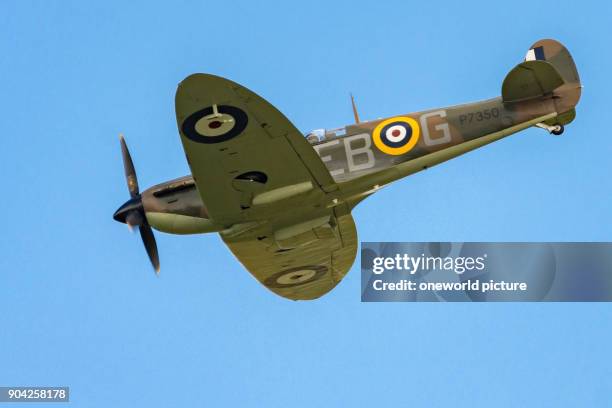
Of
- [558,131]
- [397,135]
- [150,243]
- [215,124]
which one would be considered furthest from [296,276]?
[558,131]

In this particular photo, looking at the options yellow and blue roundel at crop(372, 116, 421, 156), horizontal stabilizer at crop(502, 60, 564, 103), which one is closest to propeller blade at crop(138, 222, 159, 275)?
yellow and blue roundel at crop(372, 116, 421, 156)

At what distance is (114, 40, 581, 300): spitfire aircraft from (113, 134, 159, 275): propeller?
0.02m

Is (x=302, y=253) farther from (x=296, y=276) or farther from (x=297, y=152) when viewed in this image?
(x=297, y=152)

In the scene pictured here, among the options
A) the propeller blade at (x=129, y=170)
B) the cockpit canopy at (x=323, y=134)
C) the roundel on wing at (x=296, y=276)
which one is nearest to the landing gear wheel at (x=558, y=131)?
the cockpit canopy at (x=323, y=134)

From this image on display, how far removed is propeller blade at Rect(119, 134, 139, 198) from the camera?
52.8 feet

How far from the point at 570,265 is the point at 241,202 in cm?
783

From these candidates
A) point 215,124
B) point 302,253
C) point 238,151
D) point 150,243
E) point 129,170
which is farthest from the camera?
point 302,253

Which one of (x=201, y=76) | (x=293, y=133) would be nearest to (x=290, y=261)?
(x=293, y=133)

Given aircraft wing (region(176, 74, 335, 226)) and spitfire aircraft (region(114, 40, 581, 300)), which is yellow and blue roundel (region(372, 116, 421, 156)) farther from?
aircraft wing (region(176, 74, 335, 226))

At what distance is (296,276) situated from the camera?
1738cm

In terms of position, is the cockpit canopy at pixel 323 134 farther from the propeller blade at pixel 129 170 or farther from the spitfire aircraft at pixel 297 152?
the propeller blade at pixel 129 170

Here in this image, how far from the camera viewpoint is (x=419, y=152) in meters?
14.2

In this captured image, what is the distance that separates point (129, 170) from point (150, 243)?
130 centimetres

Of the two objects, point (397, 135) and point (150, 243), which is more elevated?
point (397, 135)
